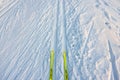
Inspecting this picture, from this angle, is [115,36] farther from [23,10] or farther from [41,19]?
[23,10]

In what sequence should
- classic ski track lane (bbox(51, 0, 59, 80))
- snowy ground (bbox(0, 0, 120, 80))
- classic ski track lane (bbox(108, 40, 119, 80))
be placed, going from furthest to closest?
1. classic ski track lane (bbox(51, 0, 59, 80))
2. snowy ground (bbox(0, 0, 120, 80))
3. classic ski track lane (bbox(108, 40, 119, 80))

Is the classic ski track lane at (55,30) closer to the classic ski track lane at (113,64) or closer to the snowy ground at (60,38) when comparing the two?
the snowy ground at (60,38)

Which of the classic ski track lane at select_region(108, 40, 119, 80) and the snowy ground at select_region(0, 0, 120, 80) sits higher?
the snowy ground at select_region(0, 0, 120, 80)

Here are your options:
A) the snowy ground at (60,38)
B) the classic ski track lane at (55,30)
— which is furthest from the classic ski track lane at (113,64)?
the classic ski track lane at (55,30)

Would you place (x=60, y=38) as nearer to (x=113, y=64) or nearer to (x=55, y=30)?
(x=55, y=30)

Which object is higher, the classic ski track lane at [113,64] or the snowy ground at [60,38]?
the snowy ground at [60,38]

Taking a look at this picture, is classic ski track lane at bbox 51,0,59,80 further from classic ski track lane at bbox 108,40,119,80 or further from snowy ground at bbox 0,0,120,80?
classic ski track lane at bbox 108,40,119,80

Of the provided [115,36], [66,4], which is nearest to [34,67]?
[115,36]

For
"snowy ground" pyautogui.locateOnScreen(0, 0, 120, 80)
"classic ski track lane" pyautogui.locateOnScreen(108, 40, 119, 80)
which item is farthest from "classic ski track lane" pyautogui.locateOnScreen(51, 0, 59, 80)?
"classic ski track lane" pyautogui.locateOnScreen(108, 40, 119, 80)

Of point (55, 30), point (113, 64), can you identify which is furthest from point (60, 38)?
point (113, 64)
